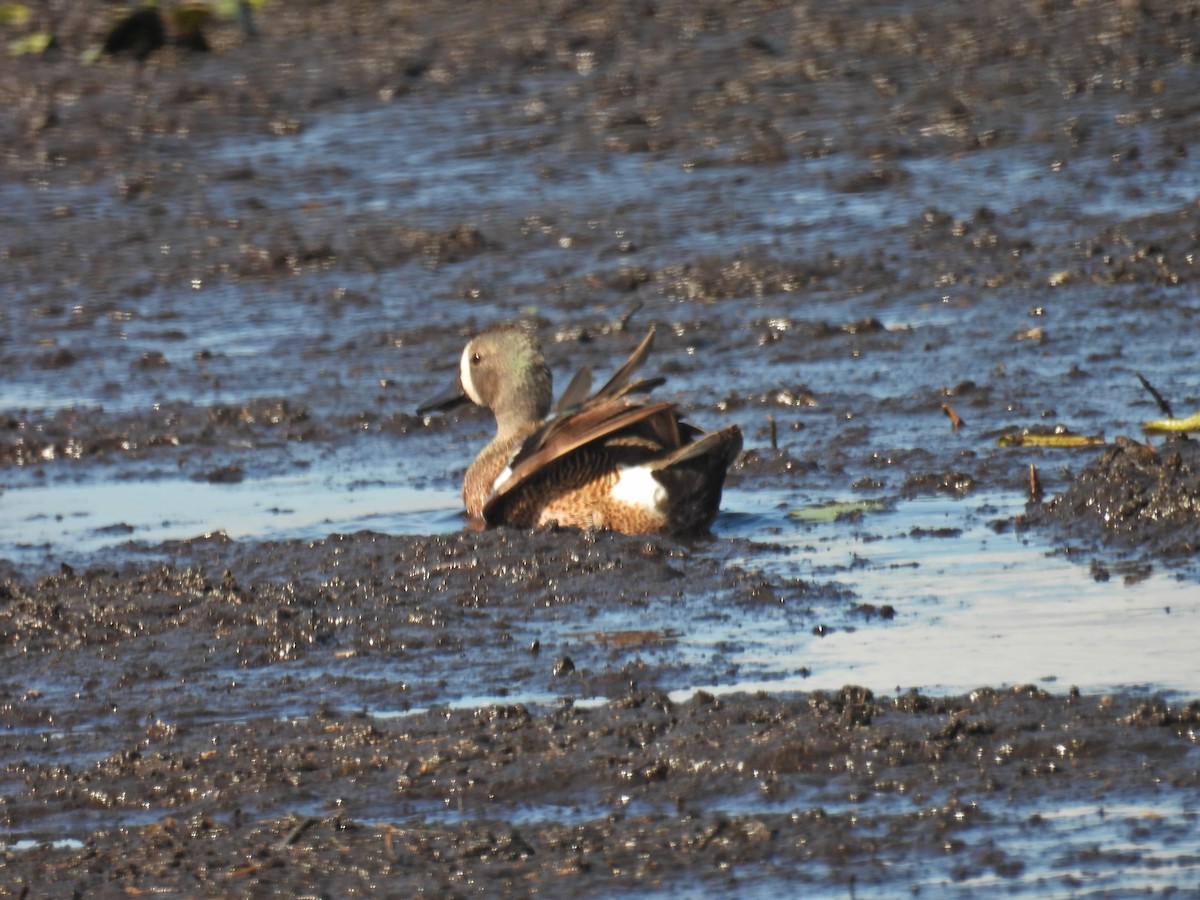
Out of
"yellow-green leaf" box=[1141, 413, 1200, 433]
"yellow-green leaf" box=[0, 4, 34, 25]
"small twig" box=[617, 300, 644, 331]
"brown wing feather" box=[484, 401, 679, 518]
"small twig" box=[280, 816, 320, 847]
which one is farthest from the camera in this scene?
"yellow-green leaf" box=[0, 4, 34, 25]

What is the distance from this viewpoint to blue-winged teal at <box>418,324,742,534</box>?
6.53 meters

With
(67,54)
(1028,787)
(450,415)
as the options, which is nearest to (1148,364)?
(450,415)

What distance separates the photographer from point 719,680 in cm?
515

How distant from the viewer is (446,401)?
7.86m

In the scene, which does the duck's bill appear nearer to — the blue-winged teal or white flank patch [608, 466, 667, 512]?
the blue-winged teal

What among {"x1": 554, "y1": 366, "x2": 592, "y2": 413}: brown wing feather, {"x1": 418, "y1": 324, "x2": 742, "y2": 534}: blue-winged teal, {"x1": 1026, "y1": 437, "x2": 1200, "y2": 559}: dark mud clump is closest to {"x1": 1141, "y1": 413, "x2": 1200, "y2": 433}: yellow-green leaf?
{"x1": 1026, "y1": 437, "x2": 1200, "y2": 559}: dark mud clump

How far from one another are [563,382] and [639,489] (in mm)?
2156

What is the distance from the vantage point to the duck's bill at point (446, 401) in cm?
780

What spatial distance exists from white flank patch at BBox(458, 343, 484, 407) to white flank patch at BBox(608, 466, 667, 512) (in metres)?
1.16

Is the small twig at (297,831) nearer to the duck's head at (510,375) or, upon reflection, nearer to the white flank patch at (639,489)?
the white flank patch at (639,489)

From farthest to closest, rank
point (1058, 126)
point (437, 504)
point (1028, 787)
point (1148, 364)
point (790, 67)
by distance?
point (790, 67), point (1058, 126), point (1148, 364), point (437, 504), point (1028, 787)

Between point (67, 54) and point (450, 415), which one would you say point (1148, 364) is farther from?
point (67, 54)

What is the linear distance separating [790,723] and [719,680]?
545 millimetres

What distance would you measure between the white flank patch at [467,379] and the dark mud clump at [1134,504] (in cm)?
202
